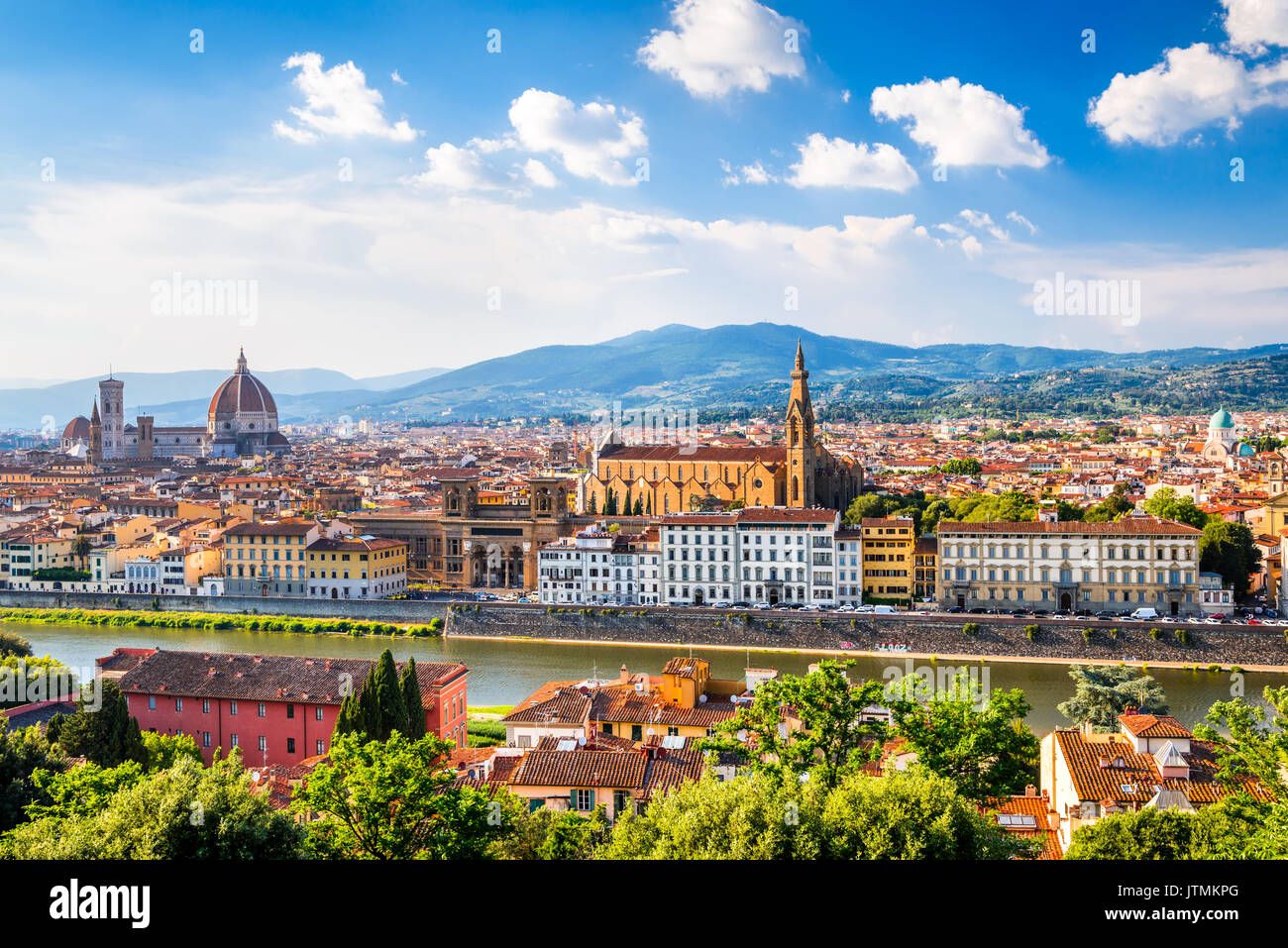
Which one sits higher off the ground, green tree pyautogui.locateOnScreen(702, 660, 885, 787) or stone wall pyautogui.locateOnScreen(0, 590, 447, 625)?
green tree pyautogui.locateOnScreen(702, 660, 885, 787)

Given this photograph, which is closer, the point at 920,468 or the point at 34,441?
the point at 920,468

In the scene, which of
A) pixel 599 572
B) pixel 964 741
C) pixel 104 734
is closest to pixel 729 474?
pixel 599 572

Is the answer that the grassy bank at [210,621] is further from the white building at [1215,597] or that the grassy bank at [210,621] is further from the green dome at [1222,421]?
the green dome at [1222,421]

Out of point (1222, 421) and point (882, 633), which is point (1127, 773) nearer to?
point (882, 633)

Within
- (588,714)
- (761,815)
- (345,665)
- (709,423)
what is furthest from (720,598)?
(709,423)

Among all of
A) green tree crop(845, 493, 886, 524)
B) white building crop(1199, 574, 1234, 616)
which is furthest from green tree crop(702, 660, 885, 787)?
green tree crop(845, 493, 886, 524)

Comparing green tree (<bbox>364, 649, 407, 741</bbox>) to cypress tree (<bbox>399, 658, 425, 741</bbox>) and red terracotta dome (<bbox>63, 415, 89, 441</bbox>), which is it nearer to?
cypress tree (<bbox>399, 658, 425, 741</bbox>)

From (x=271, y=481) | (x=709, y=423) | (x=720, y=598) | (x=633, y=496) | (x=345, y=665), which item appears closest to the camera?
(x=345, y=665)

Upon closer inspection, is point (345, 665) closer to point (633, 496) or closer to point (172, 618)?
point (172, 618)
